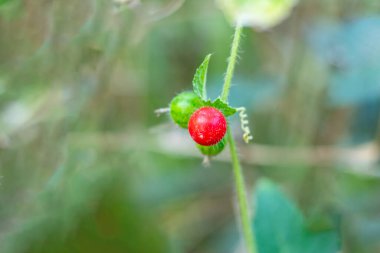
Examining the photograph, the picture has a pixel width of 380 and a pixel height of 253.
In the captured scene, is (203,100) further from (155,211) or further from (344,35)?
(155,211)

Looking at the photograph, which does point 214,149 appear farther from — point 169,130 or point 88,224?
Answer: point 169,130

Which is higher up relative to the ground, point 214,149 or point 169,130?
point 169,130

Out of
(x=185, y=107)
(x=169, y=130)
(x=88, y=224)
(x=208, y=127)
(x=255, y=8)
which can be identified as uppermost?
(x=169, y=130)

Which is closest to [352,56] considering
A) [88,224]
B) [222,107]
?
[88,224]

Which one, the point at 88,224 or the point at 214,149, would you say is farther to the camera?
the point at 88,224

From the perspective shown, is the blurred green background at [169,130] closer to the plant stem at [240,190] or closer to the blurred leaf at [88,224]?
the blurred leaf at [88,224]

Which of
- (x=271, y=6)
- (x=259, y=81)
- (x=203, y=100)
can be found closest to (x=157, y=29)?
(x=259, y=81)

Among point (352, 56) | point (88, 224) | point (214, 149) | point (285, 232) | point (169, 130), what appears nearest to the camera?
point (214, 149)
